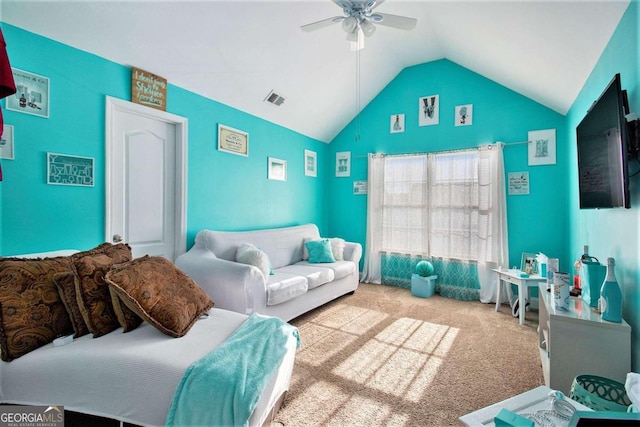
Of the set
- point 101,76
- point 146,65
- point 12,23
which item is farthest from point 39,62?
point 146,65

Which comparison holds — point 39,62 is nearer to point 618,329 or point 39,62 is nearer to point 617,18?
point 617,18

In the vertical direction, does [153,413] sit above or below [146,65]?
below

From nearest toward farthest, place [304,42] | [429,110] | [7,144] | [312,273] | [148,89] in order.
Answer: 1. [7,144]
2. [148,89]
3. [304,42]
4. [312,273]
5. [429,110]

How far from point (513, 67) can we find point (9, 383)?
4.51m

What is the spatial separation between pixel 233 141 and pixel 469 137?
10.2ft

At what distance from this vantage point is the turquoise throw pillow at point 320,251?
3918 mm

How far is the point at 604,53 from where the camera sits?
2068 mm

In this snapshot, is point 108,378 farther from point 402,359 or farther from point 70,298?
point 402,359

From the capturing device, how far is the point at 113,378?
1286mm

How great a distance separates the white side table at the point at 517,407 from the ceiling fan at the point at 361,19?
2.38 m

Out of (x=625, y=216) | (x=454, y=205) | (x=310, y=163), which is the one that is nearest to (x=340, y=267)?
(x=454, y=205)

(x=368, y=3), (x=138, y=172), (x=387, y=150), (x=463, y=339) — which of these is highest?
(x=368, y=3)

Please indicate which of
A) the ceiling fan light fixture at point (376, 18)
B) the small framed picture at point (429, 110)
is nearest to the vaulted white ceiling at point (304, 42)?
the small framed picture at point (429, 110)

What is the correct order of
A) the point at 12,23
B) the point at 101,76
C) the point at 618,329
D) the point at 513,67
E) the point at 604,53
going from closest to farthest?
the point at 618,329 < the point at 12,23 < the point at 604,53 < the point at 101,76 < the point at 513,67
